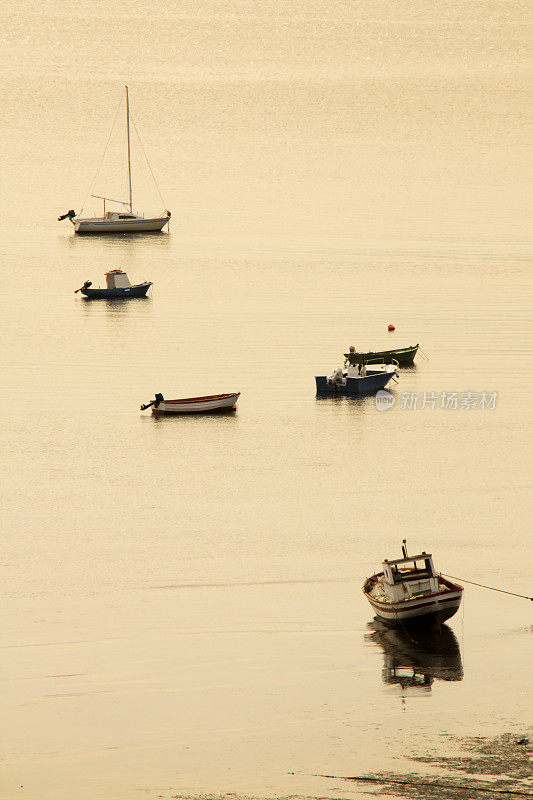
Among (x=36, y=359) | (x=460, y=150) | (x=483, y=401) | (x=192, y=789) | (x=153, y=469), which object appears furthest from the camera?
(x=460, y=150)

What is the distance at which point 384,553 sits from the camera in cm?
3656

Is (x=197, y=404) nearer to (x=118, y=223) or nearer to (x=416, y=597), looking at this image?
(x=416, y=597)

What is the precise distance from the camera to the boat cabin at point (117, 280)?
8505cm

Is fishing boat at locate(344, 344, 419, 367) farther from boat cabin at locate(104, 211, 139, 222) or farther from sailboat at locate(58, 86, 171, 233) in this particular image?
boat cabin at locate(104, 211, 139, 222)

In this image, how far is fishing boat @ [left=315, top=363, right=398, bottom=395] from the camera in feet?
192

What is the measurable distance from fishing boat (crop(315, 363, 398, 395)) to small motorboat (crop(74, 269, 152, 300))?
27.6 m

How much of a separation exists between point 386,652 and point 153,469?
1831 cm

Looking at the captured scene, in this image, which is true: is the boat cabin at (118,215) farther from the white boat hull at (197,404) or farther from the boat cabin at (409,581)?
the boat cabin at (409,581)

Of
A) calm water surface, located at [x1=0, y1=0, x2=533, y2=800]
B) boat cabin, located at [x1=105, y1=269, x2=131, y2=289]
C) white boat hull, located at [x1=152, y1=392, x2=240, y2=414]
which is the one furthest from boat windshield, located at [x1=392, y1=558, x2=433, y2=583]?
boat cabin, located at [x1=105, y1=269, x2=131, y2=289]

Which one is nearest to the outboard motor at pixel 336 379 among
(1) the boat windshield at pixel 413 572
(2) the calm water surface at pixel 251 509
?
(2) the calm water surface at pixel 251 509

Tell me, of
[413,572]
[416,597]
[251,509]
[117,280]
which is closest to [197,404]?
[251,509]

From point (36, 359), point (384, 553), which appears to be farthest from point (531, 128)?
point (384, 553)

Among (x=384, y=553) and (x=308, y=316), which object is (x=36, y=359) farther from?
(x=384, y=553)

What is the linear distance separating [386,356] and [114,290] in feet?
88.2
